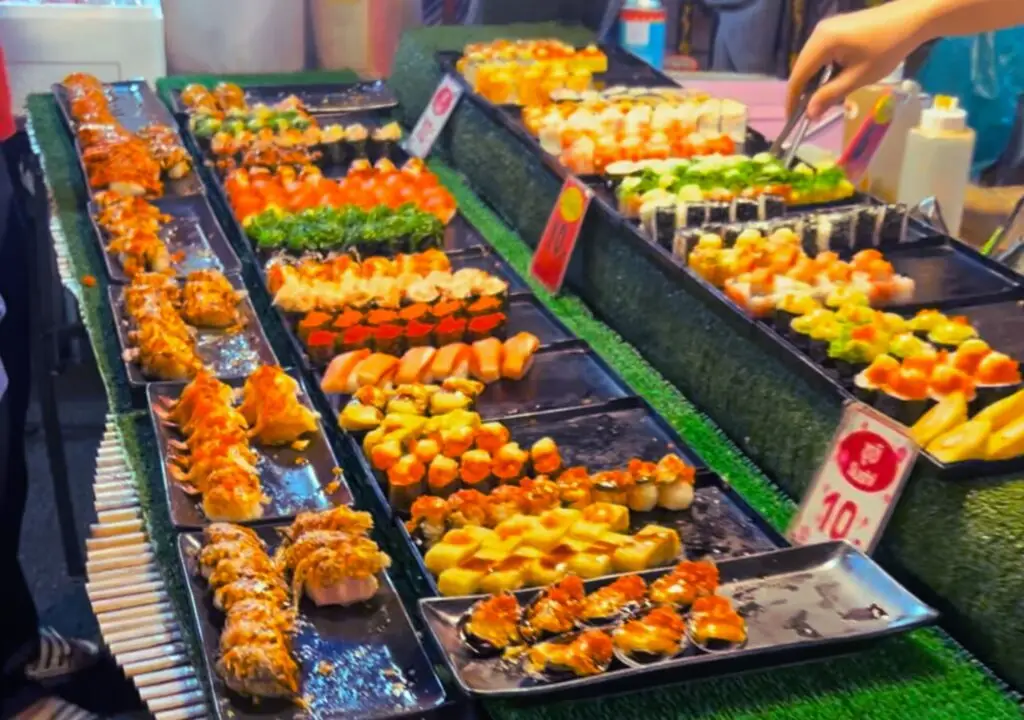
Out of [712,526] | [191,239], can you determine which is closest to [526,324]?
[712,526]

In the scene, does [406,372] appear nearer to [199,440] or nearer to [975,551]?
[199,440]

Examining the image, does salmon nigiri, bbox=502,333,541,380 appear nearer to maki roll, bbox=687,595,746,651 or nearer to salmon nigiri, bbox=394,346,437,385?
salmon nigiri, bbox=394,346,437,385

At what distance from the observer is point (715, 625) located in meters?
1.48

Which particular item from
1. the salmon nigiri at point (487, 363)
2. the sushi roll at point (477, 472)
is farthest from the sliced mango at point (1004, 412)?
the salmon nigiri at point (487, 363)

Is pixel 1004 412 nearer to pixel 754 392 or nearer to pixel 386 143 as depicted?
pixel 754 392

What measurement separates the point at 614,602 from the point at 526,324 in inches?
43.7

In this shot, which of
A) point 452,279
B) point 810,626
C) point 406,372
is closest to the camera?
point 810,626

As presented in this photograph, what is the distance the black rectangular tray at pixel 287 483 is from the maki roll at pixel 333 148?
1578 millimetres

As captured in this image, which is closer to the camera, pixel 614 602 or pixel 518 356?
pixel 614 602

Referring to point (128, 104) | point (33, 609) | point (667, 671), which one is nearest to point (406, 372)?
point (667, 671)

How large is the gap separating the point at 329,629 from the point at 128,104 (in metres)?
2.93

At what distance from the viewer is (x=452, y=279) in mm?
2557

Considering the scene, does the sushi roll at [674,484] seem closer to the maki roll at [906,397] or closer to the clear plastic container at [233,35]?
the maki roll at [906,397]

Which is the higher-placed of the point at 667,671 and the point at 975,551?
the point at 975,551
